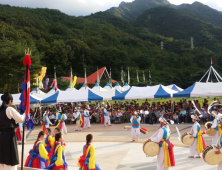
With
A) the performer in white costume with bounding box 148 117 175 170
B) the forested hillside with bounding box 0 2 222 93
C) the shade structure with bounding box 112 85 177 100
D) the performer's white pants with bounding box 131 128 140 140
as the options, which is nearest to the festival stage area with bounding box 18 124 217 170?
the performer's white pants with bounding box 131 128 140 140

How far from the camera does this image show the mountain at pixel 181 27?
11712 cm

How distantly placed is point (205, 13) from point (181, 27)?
55.2 metres

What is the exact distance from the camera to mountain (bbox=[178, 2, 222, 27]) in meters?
173

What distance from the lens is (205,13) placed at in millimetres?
184750

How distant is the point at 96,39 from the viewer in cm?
9206

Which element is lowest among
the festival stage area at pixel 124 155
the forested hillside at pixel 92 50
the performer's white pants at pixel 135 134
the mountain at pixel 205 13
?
the festival stage area at pixel 124 155

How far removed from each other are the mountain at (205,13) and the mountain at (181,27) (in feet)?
80.5

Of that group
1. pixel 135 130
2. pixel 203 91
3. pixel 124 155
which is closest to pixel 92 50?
pixel 203 91

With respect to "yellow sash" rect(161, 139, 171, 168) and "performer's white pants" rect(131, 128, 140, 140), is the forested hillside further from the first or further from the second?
"yellow sash" rect(161, 139, 171, 168)

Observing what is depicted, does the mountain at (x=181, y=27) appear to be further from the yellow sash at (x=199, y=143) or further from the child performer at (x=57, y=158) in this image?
the child performer at (x=57, y=158)

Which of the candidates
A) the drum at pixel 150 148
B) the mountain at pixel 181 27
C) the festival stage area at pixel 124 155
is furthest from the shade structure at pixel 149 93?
the mountain at pixel 181 27

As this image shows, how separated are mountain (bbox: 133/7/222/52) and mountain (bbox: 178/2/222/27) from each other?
966 inches

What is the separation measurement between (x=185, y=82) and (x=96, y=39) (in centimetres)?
3617

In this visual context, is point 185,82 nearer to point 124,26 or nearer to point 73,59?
point 73,59
